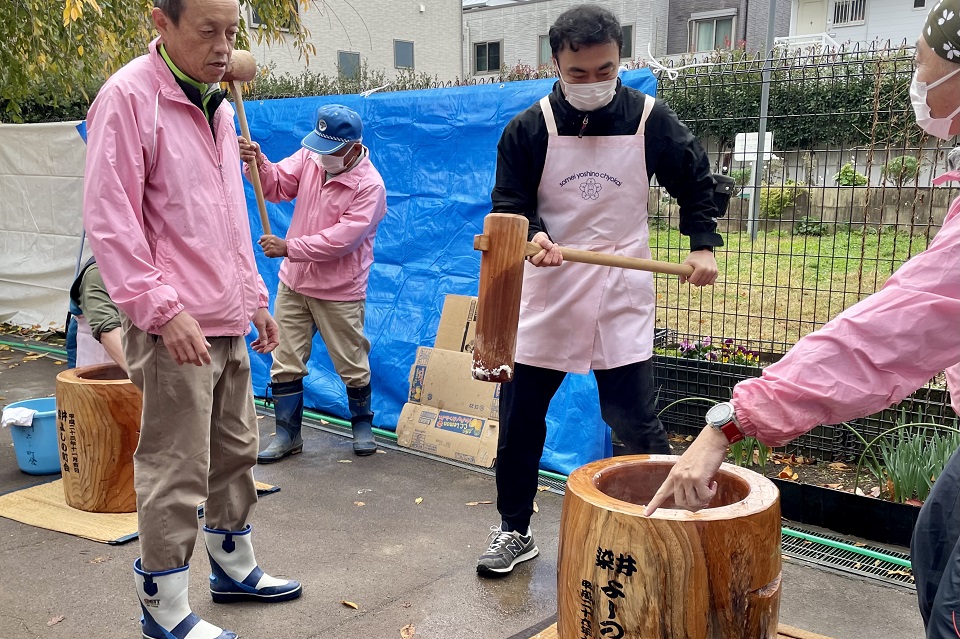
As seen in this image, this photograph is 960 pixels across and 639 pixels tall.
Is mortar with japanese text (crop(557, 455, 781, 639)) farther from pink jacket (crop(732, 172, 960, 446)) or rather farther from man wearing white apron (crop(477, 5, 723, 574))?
man wearing white apron (crop(477, 5, 723, 574))

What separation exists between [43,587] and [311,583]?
102 cm

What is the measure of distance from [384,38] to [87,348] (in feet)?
68.2

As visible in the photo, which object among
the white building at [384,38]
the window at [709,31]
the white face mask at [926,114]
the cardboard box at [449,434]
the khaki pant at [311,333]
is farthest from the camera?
the window at [709,31]

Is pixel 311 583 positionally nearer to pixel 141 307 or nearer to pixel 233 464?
pixel 233 464

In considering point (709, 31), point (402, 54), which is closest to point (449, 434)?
point (402, 54)

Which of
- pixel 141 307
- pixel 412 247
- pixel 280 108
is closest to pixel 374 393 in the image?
pixel 412 247

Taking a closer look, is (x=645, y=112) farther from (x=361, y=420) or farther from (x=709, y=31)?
(x=709, y=31)

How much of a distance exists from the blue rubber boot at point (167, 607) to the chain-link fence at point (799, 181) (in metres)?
2.87

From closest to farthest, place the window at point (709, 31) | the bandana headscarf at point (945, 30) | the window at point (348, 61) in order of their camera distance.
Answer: the bandana headscarf at point (945, 30)
the window at point (348, 61)
the window at point (709, 31)

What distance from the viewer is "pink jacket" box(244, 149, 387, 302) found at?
14.9 feet

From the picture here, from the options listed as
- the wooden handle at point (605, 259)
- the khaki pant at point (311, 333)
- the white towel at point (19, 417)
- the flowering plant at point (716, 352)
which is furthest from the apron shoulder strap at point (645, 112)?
the white towel at point (19, 417)

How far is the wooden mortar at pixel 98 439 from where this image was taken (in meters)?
3.86

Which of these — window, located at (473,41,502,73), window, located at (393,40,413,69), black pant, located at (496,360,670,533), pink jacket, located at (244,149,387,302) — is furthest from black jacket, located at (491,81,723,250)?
window, located at (473,41,502,73)

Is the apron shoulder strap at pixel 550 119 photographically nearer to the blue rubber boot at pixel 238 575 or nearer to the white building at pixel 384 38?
the blue rubber boot at pixel 238 575
